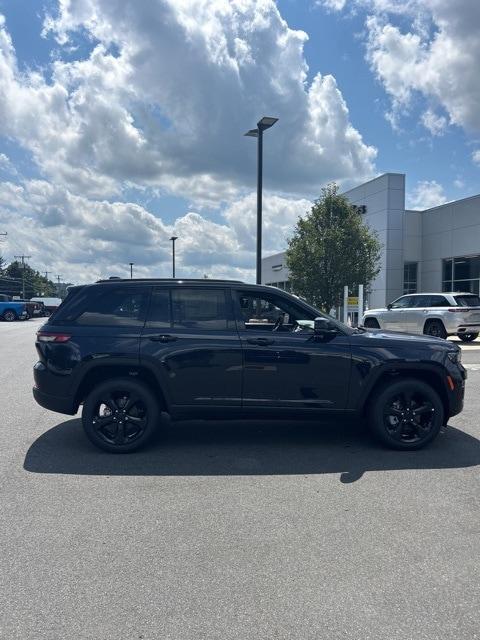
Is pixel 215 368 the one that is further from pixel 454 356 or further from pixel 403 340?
pixel 454 356

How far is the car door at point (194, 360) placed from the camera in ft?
17.8

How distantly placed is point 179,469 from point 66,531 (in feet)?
4.81

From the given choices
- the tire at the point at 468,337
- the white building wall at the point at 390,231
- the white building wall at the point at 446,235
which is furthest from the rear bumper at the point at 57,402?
the white building wall at the point at 390,231

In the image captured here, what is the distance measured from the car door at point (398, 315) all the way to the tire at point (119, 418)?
563 inches

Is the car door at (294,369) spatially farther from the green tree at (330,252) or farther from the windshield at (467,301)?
Result: the green tree at (330,252)

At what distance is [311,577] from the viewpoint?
3086 millimetres

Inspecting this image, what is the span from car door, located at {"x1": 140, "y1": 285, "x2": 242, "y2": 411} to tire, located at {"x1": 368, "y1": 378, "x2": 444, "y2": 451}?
1.50 m

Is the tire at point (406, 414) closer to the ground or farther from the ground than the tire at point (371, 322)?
closer to the ground

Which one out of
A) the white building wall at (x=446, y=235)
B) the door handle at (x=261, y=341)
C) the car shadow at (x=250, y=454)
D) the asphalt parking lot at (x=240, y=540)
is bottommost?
the asphalt parking lot at (x=240, y=540)

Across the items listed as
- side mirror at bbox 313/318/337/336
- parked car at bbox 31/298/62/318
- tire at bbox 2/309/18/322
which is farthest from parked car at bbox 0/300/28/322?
side mirror at bbox 313/318/337/336

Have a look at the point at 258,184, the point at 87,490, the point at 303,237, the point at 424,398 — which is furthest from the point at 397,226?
the point at 87,490

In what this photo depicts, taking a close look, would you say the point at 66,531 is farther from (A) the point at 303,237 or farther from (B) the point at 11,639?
(A) the point at 303,237

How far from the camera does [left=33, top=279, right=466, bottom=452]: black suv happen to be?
544 centimetres

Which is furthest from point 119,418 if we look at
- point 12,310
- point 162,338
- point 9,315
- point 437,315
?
point 9,315
